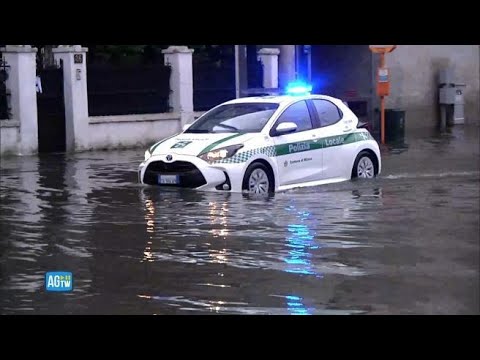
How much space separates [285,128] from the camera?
1285 cm

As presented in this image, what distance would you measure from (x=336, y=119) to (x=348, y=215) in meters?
2.94

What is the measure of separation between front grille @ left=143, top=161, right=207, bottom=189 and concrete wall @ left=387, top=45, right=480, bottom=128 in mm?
14467

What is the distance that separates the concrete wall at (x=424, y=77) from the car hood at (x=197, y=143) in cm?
Result: 1412

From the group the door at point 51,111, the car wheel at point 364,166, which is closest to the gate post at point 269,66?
the door at point 51,111

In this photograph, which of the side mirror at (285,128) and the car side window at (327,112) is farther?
the car side window at (327,112)

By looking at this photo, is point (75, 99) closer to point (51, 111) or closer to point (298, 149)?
point (51, 111)

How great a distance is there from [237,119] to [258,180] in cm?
114

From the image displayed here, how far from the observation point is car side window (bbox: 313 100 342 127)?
13578 millimetres

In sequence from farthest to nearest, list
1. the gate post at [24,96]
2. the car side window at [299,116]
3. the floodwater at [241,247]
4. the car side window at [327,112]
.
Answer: the gate post at [24,96]
the car side window at [327,112]
the car side window at [299,116]
the floodwater at [241,247]

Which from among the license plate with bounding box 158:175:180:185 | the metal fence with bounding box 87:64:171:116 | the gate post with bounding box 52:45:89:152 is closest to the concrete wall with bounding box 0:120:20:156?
the gate post with bounding box 52:45:89:152

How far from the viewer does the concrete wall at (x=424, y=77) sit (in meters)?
26.3

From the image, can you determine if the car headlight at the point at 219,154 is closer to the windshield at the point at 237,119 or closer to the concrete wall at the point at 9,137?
the windshield at the point at 237,119
